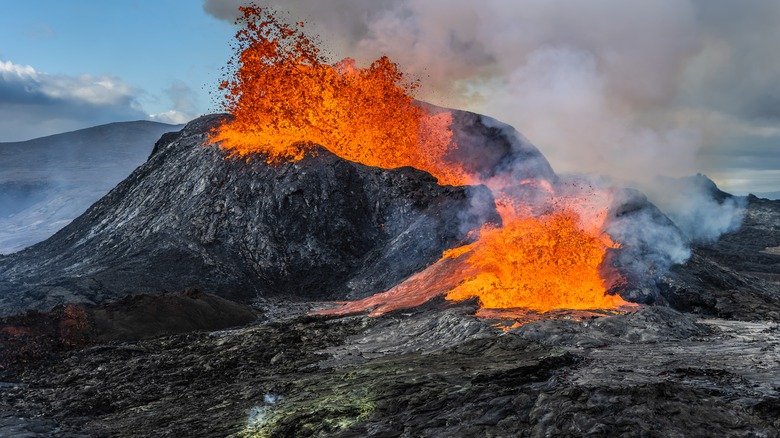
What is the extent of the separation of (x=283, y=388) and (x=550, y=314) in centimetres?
937

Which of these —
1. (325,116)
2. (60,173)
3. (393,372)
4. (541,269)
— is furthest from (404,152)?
(60,173)

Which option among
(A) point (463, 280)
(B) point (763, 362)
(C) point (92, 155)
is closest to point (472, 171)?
(A) point (463, 280)

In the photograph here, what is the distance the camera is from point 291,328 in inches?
861

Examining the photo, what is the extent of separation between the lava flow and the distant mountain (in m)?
42.4

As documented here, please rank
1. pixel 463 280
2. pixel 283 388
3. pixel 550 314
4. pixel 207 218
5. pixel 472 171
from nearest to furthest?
pixel 283 388 → pixel 550 314 → pixel 463 280 → pixel 207 218 → pixel 472 171

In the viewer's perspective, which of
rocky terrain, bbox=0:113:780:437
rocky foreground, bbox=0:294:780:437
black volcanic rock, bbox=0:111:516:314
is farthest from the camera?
black volcanic rock, bbox=0:111:516:314

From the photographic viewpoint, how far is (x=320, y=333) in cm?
2069

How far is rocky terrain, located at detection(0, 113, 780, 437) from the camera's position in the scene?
9781 millimetres

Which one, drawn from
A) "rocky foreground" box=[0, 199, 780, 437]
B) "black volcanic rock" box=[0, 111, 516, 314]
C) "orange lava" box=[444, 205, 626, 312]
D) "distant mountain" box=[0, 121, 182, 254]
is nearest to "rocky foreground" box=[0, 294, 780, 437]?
"rocky foreground" box=[0, 199, 780, 437]

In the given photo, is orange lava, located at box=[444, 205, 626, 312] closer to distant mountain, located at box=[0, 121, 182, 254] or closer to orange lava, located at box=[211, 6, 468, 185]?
orange lava, located at box=[211, 6, 468, 185]

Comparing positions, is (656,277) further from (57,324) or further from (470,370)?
(57,324)

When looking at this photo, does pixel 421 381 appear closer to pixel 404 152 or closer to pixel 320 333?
pixel 320 333

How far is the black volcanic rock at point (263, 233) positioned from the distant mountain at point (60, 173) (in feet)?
123

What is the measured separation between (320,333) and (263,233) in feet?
54.9
